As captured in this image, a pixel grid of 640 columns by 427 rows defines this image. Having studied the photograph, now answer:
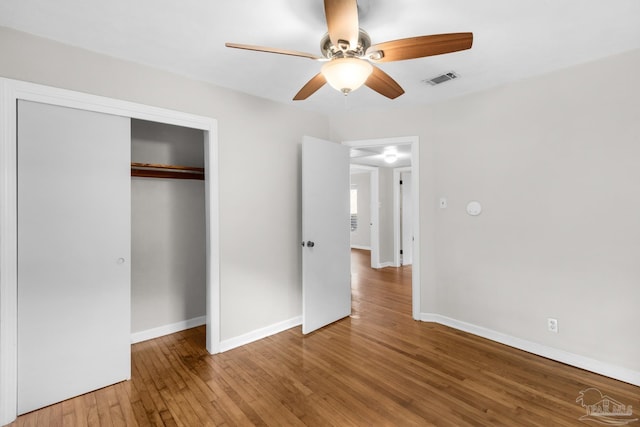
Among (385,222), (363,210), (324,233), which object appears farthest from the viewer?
(363,210)

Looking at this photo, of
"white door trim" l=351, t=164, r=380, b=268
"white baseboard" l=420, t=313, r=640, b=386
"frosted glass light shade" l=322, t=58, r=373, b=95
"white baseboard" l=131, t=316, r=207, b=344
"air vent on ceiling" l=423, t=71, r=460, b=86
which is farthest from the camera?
"white door trim" l=351, t=164, r=380, b=268

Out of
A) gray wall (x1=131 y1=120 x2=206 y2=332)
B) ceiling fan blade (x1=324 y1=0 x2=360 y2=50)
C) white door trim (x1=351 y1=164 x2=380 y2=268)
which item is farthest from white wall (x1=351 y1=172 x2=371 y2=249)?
ceiling fan blade (x1=324 y1=0 x2=360 y2=50)

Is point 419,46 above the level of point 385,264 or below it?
above

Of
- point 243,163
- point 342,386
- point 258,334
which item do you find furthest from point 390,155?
point 342,386

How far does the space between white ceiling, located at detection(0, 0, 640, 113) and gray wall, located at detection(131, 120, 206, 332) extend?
97cm

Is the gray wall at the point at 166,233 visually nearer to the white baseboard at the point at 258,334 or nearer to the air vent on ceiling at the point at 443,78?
the white baseboard at the point at 258,334

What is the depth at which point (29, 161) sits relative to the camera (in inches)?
75.7

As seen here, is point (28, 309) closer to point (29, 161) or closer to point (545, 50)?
point (29, 161)

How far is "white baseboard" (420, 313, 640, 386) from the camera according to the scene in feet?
7.27

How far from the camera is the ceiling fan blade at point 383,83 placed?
183cm

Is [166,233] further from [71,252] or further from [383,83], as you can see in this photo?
[383,83]

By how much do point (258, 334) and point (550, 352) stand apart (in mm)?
2639
